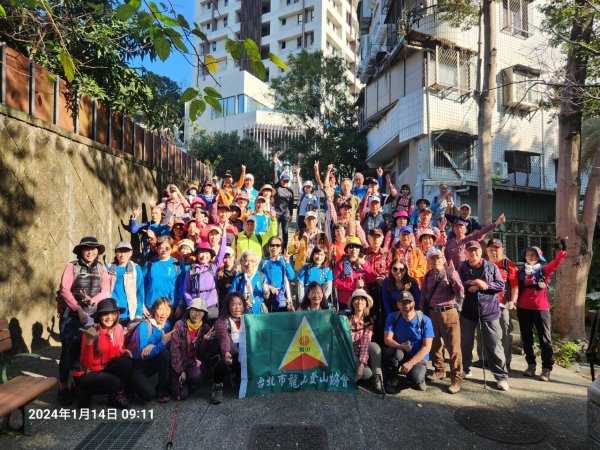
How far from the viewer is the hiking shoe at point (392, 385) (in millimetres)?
4844

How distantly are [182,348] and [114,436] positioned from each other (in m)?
1.10

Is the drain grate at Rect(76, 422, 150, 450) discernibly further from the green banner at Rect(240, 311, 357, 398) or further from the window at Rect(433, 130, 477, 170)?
the window at Rect(433, 130, 477, 170)

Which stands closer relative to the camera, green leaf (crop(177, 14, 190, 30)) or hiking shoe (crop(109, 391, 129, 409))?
green leaf (crop(177, 14, 190, 30))

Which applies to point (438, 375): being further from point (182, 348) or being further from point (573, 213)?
point (573, 213)

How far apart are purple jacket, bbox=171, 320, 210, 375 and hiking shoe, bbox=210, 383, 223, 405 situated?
0.38 metres

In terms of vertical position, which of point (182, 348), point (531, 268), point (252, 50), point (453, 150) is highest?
point (453, 150)

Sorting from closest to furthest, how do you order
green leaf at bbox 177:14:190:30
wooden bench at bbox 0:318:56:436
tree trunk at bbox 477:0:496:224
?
green leaf at bbox 177:14:190:30 < wooden bench at bbox 0:318:56:436 < tree trunk at bbox 477:0:496:224

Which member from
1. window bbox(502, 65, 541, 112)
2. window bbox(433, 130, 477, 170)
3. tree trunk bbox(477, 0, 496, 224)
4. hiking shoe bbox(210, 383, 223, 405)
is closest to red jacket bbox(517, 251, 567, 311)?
tree trunk bbox(477, 0, 496, 224)

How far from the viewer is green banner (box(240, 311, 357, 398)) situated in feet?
15.6

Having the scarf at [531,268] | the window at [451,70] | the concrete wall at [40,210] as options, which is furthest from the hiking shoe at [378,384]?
the window at [451,70]

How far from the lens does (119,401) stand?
169 inches

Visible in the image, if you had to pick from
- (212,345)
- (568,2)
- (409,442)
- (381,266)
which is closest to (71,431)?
(212,345)


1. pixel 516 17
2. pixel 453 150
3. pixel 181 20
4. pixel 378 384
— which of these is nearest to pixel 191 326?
pixel 378 384

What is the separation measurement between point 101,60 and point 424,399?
30.3 ft
